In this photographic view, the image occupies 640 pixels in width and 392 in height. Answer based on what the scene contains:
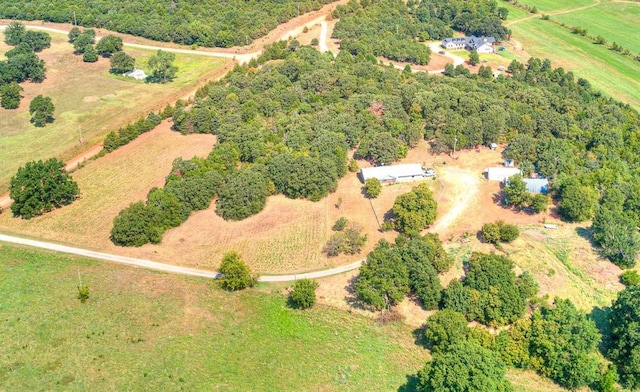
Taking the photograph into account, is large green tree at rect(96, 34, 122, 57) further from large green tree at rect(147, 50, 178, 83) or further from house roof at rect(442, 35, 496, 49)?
house roof at rect(442, 35, 496, 49)

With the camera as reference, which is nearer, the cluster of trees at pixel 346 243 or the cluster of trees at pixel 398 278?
the cluster of trees at pixel 398 278

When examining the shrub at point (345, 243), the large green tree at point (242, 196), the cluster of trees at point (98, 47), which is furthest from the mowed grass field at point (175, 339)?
the cluster of trees at point (98, 47)

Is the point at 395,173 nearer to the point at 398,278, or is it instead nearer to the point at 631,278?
the point at 398,278

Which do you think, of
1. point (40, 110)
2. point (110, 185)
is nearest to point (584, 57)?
point (110, 185)

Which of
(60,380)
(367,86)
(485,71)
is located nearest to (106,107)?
(367,86)

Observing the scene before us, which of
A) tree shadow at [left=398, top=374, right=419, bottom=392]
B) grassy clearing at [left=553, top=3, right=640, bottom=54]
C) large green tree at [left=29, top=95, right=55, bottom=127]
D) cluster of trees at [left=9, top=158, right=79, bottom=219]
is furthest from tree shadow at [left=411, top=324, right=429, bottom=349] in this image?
grassy clearing at [left=553, top=3, right=640, bottom=54]

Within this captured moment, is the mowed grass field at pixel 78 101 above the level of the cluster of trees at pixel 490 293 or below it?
below

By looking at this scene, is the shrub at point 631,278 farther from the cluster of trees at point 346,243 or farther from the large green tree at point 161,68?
the large green tree at point 161,68
